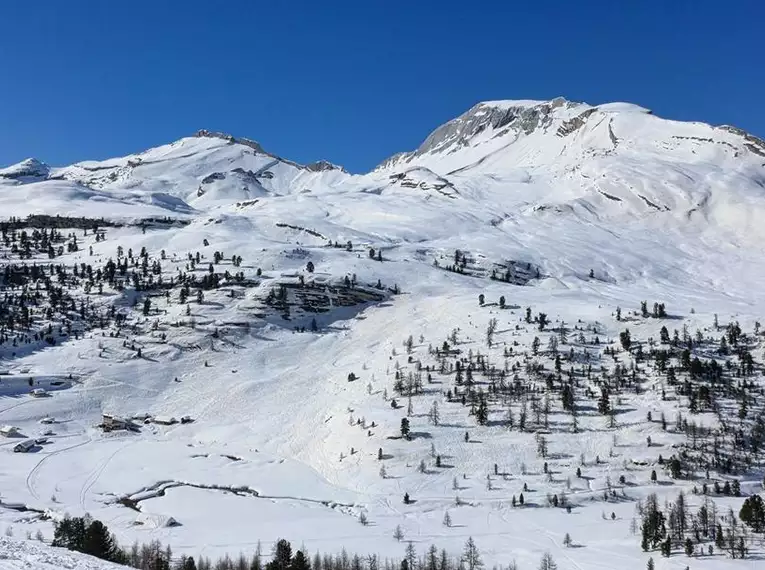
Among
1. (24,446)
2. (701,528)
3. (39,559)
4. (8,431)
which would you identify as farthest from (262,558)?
(8,431)

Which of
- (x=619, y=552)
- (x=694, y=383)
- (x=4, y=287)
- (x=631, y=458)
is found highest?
(x=4, y=287)

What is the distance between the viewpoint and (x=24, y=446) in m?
103

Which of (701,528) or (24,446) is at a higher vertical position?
(24,446)

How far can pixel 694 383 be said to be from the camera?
108938mm

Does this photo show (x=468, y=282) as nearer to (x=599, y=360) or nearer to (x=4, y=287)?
(x=599, y=360)

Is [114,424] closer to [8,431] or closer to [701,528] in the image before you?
[8,431]

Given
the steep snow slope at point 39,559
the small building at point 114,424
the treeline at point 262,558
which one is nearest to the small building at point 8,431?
the small building at point 114,424

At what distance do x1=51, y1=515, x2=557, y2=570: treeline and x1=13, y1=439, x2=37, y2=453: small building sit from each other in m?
40.0

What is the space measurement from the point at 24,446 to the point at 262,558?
174 ft

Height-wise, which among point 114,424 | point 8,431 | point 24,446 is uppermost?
point 114,424

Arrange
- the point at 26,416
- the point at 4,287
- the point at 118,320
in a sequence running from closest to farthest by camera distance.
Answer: the point at 26,416
the point at 118,320
the point at 4,287

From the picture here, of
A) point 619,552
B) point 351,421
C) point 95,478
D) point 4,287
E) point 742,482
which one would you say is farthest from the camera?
point 4,287

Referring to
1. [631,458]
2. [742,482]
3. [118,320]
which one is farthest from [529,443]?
[118,320]

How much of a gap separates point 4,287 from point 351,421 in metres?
112
